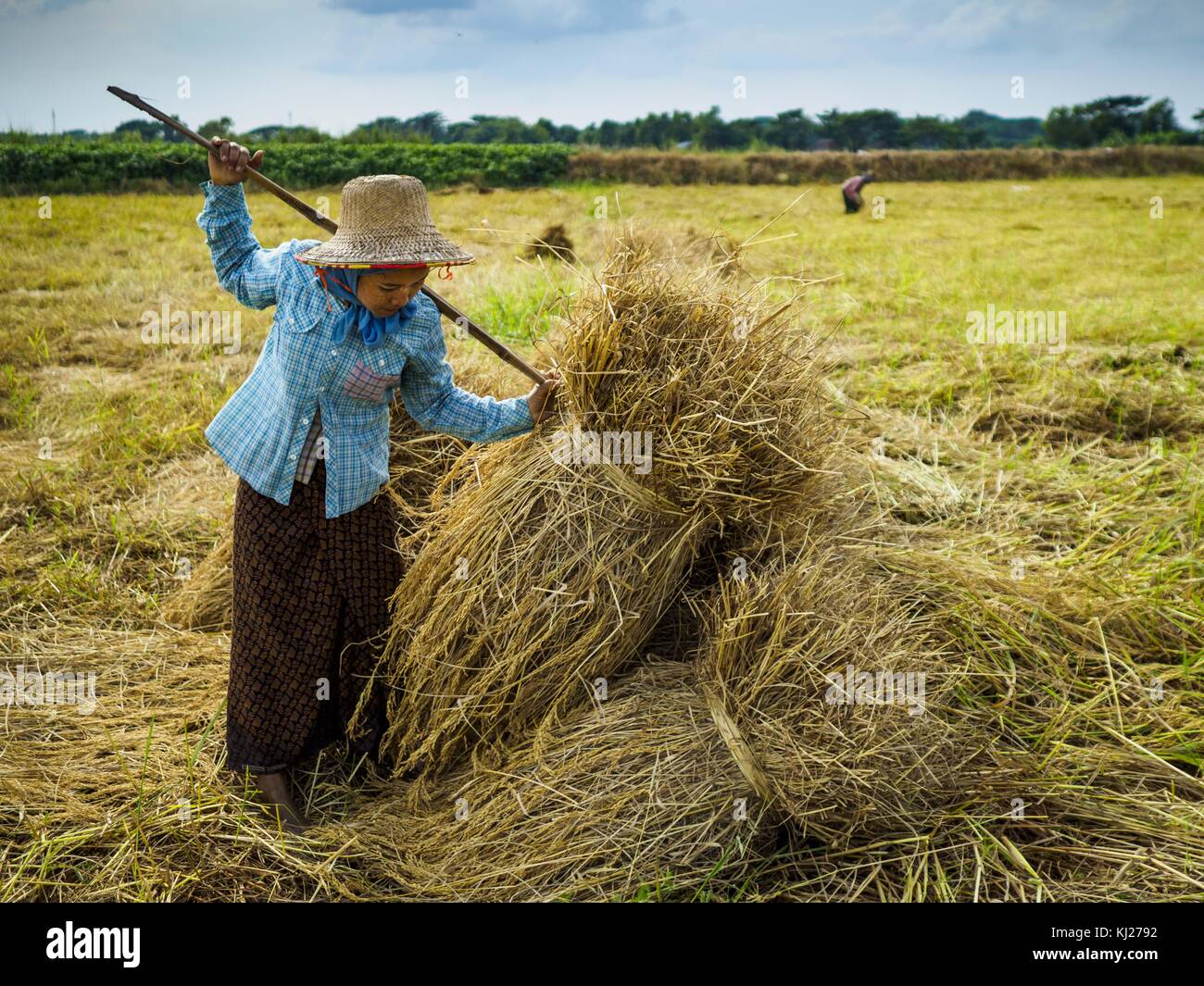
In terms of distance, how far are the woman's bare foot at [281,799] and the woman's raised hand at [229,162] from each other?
148cm

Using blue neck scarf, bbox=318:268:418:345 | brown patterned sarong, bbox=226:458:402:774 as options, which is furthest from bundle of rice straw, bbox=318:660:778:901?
blue neck scarf, bbox=318:268:418:345

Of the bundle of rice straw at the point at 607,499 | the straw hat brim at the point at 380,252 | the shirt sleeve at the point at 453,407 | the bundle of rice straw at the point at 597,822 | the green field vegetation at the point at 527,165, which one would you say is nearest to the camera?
the straw hat brim at the point at 380,252

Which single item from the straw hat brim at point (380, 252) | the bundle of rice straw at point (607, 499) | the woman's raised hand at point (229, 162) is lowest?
the bundle of rice straw at point (607, 499)

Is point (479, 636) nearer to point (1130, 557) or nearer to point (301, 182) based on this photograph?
point (1130, 557)

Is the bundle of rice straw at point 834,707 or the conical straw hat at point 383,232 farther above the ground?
the conical straw hat at point 383,232

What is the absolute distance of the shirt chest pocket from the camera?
2.19 meters

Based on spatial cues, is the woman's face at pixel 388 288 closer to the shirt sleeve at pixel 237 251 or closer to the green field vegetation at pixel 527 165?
the shirt sleeve at pixel 237 251

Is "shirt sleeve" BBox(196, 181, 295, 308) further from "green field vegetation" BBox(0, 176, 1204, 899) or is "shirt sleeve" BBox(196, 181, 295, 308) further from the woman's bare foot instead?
the woman's bare foot

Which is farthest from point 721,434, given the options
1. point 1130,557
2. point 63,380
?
point 63,380

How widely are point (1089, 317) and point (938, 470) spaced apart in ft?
10.7

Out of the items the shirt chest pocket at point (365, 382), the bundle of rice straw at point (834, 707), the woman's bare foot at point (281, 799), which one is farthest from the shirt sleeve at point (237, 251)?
the bundle of rice straw at point (834, 707)

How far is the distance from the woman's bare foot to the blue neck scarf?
1.15 meters

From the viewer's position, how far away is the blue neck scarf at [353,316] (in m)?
2.14
